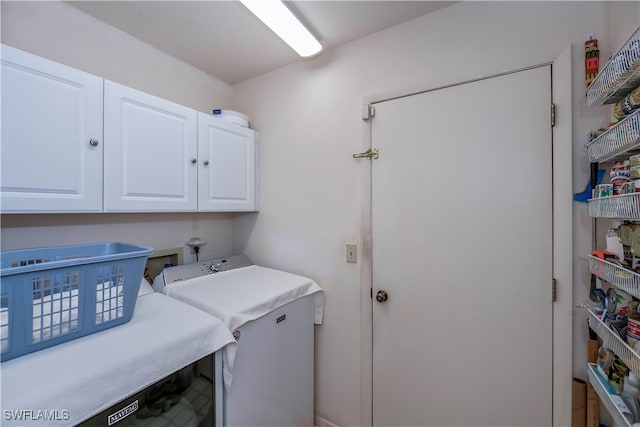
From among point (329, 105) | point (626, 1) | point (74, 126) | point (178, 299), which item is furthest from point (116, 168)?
point (626, 1)

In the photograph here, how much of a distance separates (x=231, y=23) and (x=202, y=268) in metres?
1.52

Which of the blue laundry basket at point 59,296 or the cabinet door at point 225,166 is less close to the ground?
the cabinet door at point 225,166

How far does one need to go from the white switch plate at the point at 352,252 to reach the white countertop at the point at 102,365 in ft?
2.73

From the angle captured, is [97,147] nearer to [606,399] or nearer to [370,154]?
[370,154]

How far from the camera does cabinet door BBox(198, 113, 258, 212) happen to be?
171 cm

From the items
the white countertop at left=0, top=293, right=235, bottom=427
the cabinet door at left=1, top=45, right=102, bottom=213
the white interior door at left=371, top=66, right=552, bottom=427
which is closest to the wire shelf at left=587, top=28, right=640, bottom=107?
the white interior door at left=371, top=66, right=552, bottom=427

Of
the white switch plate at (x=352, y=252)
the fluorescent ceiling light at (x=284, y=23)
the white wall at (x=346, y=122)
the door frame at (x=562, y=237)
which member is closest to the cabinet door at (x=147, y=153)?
the white wall at (x=346, y=122)

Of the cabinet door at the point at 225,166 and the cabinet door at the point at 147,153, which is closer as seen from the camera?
the cabinet door at the point at 147,153

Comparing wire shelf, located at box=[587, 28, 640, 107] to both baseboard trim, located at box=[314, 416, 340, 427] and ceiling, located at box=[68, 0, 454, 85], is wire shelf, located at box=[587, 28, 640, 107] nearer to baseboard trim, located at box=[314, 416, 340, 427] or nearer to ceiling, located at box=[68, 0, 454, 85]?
ceiling, located at box=[68, 0, 454, 85]

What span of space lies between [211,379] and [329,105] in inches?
65.7

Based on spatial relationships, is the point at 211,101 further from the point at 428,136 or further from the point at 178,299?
the point at 428,136

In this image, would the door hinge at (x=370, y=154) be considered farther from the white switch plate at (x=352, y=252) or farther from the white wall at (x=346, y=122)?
the white switch plate at (x=352, y=252)

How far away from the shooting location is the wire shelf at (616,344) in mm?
714

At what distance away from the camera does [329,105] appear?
174 centimetres
